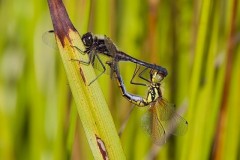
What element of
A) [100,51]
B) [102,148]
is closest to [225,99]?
[100,51]

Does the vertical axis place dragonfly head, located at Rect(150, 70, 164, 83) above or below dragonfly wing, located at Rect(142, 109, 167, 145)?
above

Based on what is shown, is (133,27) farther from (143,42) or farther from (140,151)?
(140,151)

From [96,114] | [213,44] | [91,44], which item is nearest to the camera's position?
[96,114]

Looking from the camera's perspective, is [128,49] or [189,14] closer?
[128,49]

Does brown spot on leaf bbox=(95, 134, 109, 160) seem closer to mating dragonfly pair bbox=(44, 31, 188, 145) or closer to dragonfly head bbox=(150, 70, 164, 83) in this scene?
mating dragonfly pair bbox=(44, 31, 188, 145)

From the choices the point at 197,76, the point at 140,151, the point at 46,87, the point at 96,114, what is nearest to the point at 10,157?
the point at 46,87

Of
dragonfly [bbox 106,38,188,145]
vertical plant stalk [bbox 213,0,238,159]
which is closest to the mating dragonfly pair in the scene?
dragonfly [bbox 106,38,188,145]

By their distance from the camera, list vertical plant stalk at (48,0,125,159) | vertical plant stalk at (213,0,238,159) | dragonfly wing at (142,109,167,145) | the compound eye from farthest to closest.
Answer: vertical plant stalk at (213,0,238,159)
dragonfly wing at (142,109,167,145)
the compound eye
vertical plant stalk at (48,0,125,159)
